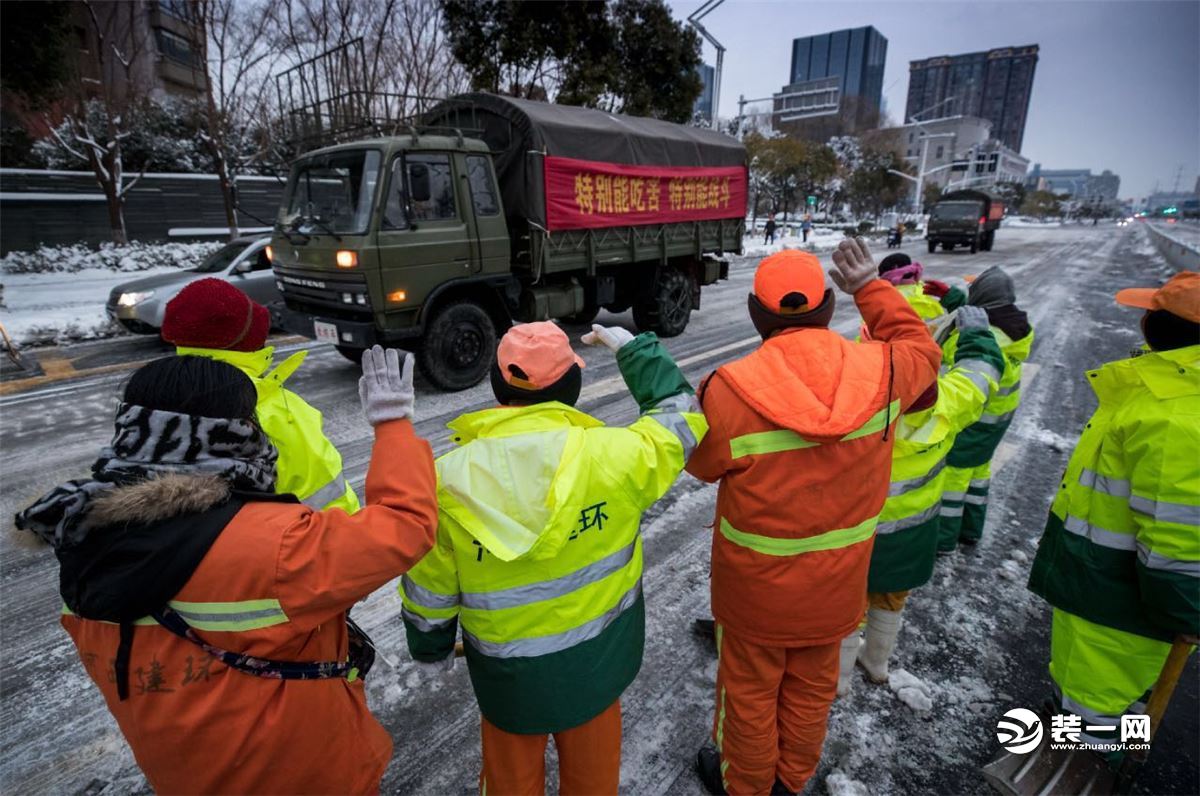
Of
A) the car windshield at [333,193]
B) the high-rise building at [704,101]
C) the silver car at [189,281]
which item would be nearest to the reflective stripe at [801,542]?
the car windshield at [333,193]

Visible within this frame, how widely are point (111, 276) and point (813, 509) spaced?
16.8 metres

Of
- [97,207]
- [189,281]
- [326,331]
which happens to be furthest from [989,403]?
[97,207]

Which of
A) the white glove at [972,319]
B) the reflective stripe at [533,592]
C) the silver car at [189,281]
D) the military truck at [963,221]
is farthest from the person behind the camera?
the military truck at [963,221]

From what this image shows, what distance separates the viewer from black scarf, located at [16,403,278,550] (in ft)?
3.51

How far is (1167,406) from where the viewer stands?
180 centimetres

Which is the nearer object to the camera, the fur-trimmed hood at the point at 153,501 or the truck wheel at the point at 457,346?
the fur-trimmed hood at the point at 153,501

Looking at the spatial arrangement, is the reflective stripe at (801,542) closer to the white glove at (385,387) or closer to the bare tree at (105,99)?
the white glove at (385,387)

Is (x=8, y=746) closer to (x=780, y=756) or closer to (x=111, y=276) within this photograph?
(x=780, y=756)

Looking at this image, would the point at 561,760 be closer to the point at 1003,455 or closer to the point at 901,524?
the point at 901,524

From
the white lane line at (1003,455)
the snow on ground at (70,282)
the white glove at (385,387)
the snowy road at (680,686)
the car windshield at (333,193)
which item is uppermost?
the car windshield at (333,193)

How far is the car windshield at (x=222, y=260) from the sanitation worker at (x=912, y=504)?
9.24 metres

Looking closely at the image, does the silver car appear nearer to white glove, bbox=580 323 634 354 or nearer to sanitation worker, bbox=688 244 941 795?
white glove, bbox=580 323 634 354

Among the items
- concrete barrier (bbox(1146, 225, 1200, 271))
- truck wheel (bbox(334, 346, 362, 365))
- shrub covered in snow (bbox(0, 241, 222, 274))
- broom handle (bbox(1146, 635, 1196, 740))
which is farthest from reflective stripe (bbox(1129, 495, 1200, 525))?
concrete barrier (bbox(1146, 225, 1200, 271))

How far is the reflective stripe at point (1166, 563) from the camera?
A: 172 cm
